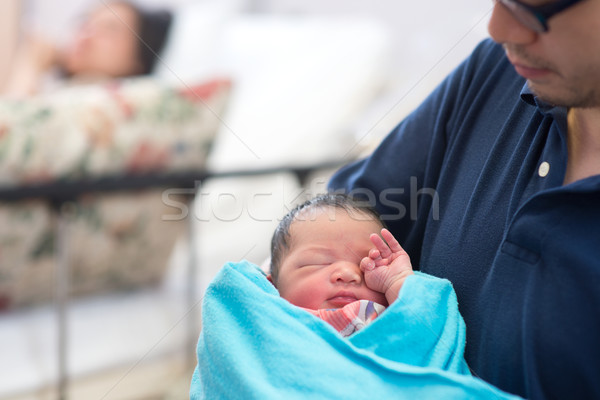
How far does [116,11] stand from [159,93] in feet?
3.79

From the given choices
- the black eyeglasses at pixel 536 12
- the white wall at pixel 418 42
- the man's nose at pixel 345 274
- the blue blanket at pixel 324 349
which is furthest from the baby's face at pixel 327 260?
the white wall at pixel 418 42

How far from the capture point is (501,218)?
833mm

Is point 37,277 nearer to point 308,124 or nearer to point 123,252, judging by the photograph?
point 123,252

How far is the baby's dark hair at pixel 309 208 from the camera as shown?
104cm

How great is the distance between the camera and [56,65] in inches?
113

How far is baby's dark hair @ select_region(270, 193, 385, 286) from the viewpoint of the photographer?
1.04m

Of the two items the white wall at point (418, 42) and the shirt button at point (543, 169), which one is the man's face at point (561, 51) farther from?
the white wall at point (418, 42)

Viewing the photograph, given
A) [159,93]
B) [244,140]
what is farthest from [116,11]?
[159,93]

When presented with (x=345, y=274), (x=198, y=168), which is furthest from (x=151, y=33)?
(x=345, y=274)

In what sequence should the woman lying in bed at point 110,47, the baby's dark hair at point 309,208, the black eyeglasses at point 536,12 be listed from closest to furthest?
the black eyeglasses at point 536,12 → the baby's dark hair at point 309,208 → the woman lying in bed at point 110,47

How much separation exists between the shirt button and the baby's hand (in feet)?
0.68

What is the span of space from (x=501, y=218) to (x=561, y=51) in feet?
0.69

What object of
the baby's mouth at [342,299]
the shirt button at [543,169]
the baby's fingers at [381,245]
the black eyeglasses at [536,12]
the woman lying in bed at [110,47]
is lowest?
the baby's mouth at [342,299]

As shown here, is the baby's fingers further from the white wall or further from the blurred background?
the white wall
